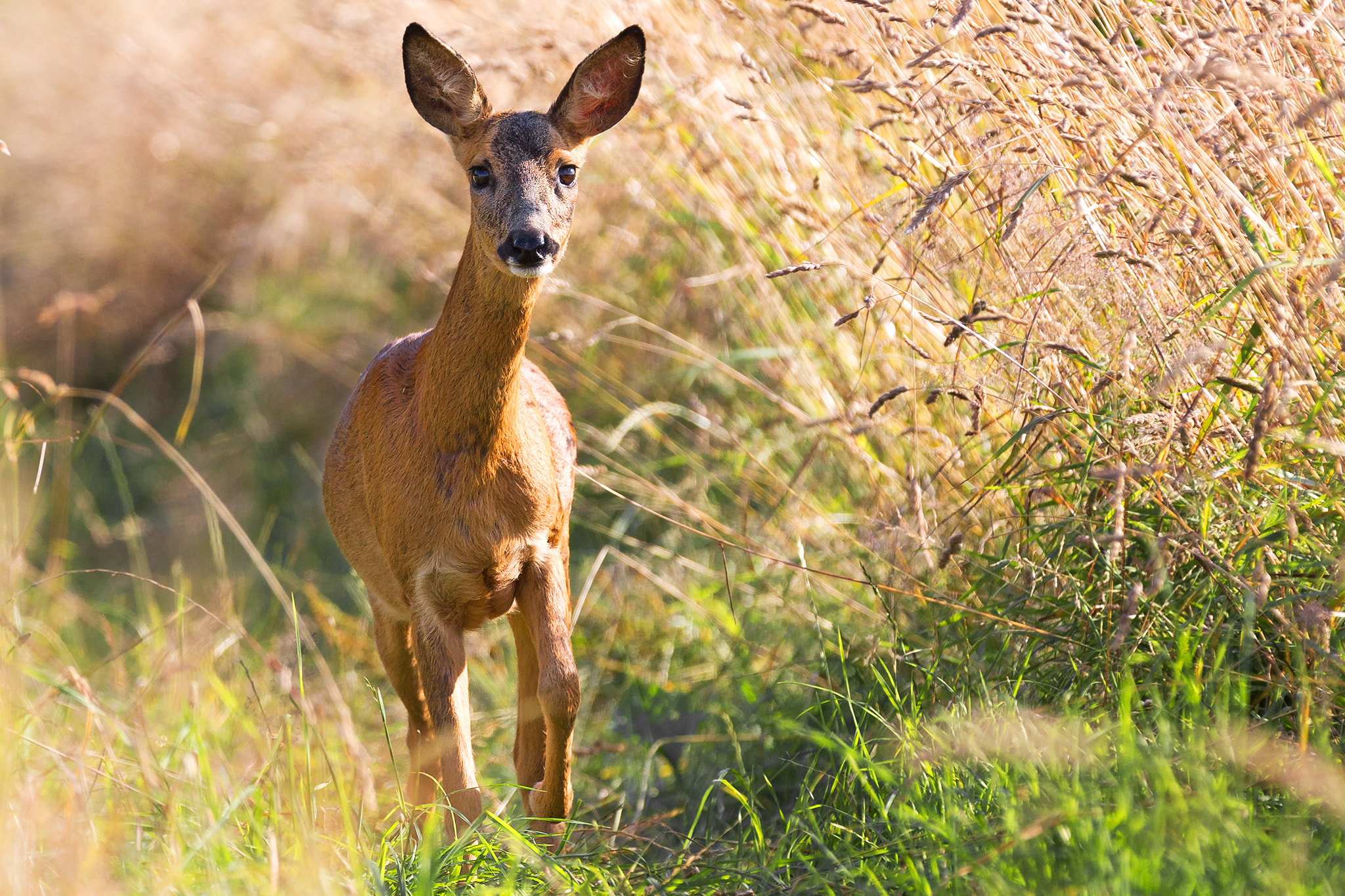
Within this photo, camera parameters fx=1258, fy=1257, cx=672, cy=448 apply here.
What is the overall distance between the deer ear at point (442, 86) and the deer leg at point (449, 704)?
1457mm

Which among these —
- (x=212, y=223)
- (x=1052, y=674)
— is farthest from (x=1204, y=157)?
(x=212, y=223)

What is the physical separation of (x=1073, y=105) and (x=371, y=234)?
6.01m

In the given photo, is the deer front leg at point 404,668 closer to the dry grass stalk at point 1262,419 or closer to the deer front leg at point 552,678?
the deer front leg at point 552,678

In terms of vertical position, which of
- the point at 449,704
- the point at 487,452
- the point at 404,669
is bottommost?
the point at 404,669

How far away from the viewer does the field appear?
274 centimetres

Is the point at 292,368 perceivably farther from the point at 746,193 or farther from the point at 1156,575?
the point at 1156,575

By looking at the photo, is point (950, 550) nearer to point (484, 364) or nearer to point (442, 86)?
point (484, 364)

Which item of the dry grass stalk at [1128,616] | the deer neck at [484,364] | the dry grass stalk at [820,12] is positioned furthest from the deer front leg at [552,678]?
the dry grass stalk at [820,12]

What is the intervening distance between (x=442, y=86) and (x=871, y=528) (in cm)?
201

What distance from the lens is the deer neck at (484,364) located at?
11.2ft

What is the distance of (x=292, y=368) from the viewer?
8.12 meters

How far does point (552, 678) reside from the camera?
3.39 meters

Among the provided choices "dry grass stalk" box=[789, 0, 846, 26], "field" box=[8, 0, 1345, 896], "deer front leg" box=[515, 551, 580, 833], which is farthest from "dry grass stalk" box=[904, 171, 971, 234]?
"deer front leg" box=[515, 551, 580, 833]

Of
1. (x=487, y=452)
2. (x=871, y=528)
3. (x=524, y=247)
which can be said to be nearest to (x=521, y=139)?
(x=524, y=247)
